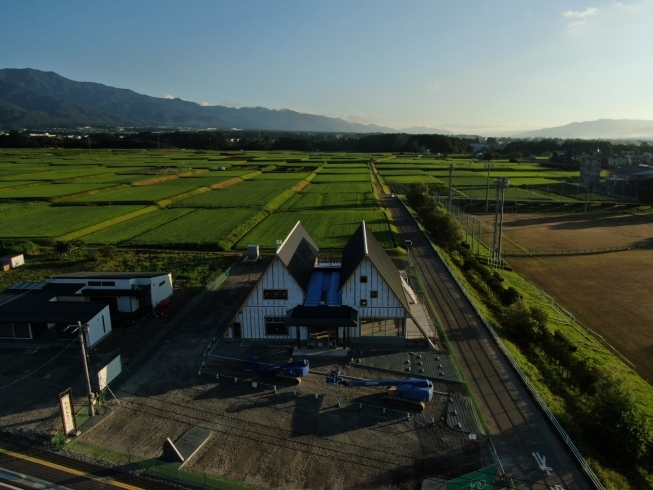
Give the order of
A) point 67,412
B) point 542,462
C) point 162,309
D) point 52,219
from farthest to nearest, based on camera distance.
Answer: point 52,219 < point 162,309 < point 67,412 < point 542,462

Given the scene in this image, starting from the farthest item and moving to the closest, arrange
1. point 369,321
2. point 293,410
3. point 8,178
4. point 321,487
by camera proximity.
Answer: point 8,178 < point 369,321 < point 293,410 < point 321,487

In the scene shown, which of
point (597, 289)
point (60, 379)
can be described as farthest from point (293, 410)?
point (597, 289)

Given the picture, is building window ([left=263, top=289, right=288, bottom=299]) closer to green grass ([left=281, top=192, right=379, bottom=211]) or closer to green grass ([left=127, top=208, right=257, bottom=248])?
green grass ([left=127, top=208, right=257, bottom=248])

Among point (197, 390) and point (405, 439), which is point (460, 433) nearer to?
point (405, 439)

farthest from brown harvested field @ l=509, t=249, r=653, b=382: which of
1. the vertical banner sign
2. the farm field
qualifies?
the vertical banner sign

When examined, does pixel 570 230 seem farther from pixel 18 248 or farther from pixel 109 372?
pixel 18 248

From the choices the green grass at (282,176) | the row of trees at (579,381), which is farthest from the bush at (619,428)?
the green grass at (282,176)

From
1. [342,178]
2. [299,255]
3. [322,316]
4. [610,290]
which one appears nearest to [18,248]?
[299,255]
